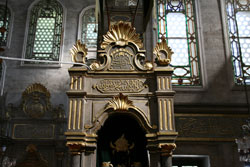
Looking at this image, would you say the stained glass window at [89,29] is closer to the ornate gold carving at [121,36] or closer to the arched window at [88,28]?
the arched window at [88,28]

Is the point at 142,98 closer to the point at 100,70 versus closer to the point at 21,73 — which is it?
the point at 100,70

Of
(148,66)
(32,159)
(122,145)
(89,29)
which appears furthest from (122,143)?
(89,29)

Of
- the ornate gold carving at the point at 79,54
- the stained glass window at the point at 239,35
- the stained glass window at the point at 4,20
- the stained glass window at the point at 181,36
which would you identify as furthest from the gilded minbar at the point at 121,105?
the stained glass window at the point at 4,20

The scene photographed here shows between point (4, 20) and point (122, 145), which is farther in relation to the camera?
point (4, 20)

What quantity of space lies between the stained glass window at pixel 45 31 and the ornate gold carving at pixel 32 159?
2.68 m

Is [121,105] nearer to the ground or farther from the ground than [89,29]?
nearer to the ground

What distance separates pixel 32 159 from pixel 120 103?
4471mm

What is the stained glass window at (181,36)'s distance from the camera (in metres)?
8.00

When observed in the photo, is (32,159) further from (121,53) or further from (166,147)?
(166,147)

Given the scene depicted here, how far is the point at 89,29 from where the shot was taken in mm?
9023

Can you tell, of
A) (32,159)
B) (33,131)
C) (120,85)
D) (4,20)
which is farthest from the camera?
(4,20)

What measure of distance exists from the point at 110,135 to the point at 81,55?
135 cm

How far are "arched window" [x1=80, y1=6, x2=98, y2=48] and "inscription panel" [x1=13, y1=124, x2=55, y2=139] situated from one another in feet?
8.97

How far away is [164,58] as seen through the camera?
4.29 m
